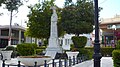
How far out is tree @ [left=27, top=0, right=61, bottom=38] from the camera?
113 ft

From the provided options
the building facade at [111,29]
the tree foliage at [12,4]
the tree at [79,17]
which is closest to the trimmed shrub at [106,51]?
the building facade at [111,29]

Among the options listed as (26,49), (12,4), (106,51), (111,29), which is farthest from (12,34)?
(26,49)

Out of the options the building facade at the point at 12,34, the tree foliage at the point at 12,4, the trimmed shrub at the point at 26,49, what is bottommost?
the trimmed shrub at the point at 26,49

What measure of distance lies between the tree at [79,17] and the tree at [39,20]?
9.28 m

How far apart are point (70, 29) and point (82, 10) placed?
2.22 m

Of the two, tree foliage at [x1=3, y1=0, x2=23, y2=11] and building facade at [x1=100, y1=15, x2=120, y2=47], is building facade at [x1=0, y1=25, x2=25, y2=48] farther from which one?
tree foliage at [x1=3, y1=0, x2=23, y2=11]

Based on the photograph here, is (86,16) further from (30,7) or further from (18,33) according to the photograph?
(18,33)

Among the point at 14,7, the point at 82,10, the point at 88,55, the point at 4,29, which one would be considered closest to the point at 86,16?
the point at 82,10

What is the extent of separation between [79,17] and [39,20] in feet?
37.4

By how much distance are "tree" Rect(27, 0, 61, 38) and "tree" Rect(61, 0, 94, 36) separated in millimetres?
9284

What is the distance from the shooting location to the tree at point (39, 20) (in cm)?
3456

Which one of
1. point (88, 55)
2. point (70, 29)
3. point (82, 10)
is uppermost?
point (82, 10)

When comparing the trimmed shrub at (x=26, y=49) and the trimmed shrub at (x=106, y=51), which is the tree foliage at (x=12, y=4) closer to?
the trimmed shrub at (x=26, y=49)

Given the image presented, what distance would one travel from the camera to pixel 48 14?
34781 millimetres
